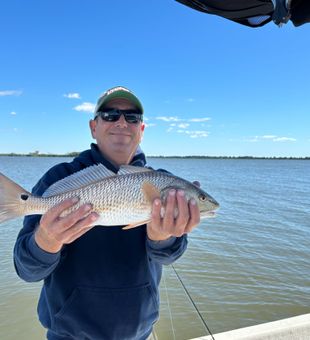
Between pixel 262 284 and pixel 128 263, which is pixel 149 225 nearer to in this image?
pixel 128 263

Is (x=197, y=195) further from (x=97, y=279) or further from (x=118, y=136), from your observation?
(x=97, y=279)

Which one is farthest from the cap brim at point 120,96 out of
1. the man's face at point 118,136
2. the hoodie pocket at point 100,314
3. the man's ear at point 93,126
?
the hoodie pocket at point 100,314

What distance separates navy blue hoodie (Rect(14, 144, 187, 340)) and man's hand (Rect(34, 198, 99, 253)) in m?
0.08

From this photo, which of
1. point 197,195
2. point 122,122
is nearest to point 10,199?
point 122,122

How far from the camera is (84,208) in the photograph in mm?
2443

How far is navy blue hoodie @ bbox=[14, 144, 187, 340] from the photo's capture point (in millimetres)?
2510

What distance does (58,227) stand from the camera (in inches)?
91.8

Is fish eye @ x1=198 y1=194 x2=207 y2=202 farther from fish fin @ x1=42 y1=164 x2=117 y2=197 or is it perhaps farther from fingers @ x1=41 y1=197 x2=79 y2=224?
fingers @ x1=41 y1=197 x2=79 y2=224

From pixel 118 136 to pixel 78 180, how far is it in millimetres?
602

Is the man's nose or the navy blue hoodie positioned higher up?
the man's nose

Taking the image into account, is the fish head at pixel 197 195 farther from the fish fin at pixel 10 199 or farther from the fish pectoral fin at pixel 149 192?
the fish fin at pixel 10 199

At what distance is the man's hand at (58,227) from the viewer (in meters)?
2.35

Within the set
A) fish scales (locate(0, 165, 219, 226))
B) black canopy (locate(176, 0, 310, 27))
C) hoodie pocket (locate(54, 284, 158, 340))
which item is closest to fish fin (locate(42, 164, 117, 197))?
fish scales (locate(0, 165, 219, 226))

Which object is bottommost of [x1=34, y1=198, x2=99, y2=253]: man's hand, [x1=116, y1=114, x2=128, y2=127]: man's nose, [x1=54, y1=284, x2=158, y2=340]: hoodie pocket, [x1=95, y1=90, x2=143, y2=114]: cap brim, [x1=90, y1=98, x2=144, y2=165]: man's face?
[x1=54, y1=284, x2=158, y2=340]: hoodie pocket
